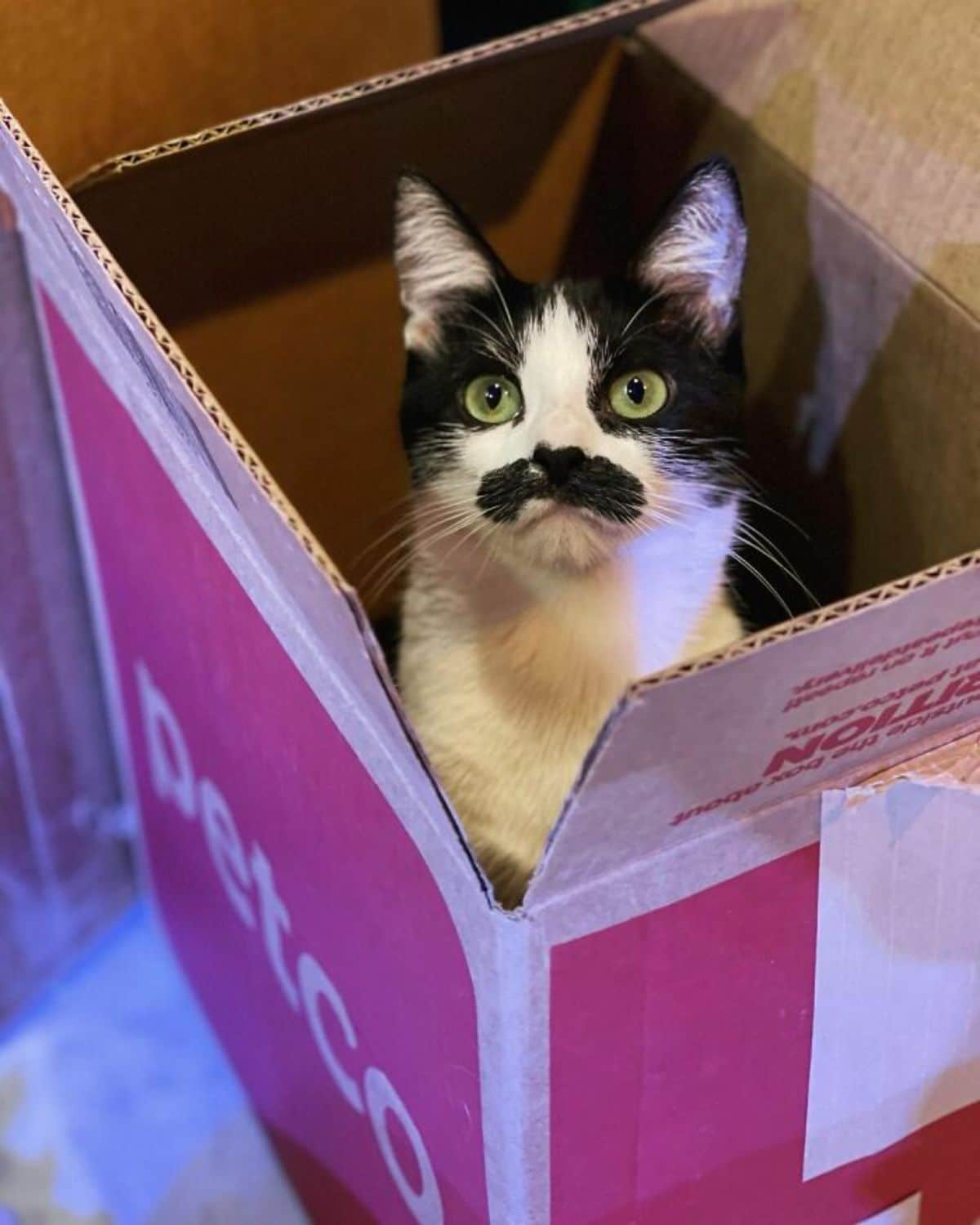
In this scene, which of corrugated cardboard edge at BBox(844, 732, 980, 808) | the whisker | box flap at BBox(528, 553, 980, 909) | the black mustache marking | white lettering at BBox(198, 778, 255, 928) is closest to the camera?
box flap at BBox(528, 553, 980, 909)

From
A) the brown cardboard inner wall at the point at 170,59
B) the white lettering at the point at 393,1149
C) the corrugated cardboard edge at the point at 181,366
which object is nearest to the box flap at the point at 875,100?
the brown cardboard inner wall at the point at 170,59

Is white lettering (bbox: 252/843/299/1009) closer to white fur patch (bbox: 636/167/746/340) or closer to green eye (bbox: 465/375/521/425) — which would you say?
green eye (bbox: 465/375/521/425)

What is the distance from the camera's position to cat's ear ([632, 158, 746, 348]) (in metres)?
0.76

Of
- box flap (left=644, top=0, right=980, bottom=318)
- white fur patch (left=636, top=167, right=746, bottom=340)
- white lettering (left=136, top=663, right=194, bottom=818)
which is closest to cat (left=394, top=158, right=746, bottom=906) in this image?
white fur patch (left=636, top=167, right=746, bottom=340)

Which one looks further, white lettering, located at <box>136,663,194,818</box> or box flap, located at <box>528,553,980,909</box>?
white lettering, located at <box>136,663,194,818</box>

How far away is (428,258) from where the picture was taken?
826 mm

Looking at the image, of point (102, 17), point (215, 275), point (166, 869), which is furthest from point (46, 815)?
point (102, 17)

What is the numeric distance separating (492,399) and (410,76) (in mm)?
201

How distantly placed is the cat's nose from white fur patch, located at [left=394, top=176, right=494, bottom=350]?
0.55 ft

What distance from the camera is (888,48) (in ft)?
2.72

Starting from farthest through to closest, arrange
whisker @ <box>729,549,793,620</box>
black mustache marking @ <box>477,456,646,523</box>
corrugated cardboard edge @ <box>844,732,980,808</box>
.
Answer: whisker @ <box>729,549,793,620</box> → black mustache marking @ <box>477,456,646,523</box> → corrugated cardboard edge @ <box>844,732,980,808</box>

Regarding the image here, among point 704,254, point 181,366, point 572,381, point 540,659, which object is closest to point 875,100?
point 704,254

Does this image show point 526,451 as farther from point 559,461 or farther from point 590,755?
point 590,755

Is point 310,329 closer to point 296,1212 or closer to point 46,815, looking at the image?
point 46,815
